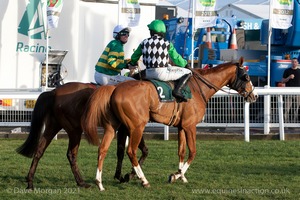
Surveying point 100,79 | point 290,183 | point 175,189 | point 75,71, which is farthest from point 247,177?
point 75,71

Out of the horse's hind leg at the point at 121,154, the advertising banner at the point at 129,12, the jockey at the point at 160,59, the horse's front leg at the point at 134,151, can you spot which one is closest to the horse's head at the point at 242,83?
the jockey at the point at 160,59

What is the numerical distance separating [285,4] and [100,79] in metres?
10.2

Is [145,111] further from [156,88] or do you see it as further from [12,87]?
[12,87]

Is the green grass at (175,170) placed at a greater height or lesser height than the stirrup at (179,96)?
lesser

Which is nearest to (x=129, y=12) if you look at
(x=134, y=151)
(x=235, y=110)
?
(x=235, y=110)

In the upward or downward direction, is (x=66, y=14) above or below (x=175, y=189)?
above

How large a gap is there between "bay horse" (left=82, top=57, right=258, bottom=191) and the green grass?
40 cm

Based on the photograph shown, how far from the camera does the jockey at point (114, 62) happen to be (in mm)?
11047

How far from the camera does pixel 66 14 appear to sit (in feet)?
63.8

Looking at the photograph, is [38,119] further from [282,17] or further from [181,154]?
[282,17]

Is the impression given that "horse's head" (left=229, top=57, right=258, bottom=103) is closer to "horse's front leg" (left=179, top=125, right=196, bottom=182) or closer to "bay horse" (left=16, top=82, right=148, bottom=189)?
"horse's front leg" (left=179, top=125, right=196, bottom=182)

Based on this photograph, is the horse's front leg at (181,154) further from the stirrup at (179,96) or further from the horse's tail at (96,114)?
the horse's tail at (96,114)

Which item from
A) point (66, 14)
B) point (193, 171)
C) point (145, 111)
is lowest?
→ point (193, 171)

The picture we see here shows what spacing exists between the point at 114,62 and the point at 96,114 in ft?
4.73
